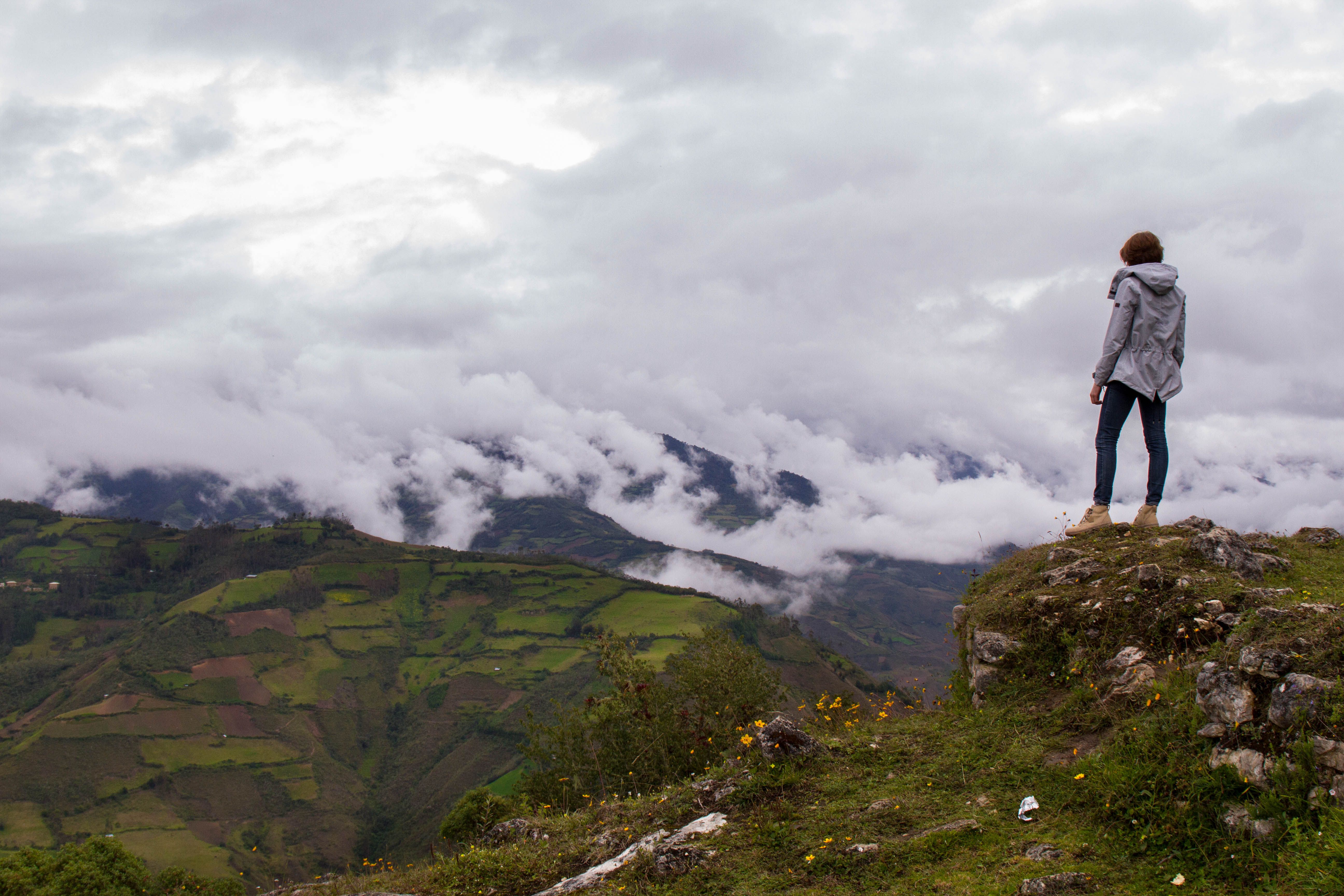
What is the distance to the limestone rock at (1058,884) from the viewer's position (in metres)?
6.38

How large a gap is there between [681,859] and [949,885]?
299 centimetres

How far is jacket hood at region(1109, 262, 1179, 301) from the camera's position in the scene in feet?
37.0

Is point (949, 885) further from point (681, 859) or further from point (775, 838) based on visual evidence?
point (681, 859)

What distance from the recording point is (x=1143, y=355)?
11.5 meters

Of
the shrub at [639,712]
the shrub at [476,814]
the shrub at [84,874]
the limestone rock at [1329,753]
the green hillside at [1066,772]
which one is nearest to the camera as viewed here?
the limestone rock at [1329,753]

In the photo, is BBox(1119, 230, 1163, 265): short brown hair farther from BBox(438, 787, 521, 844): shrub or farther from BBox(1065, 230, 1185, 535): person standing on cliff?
BBox(438, 787, 521, 844): shrub

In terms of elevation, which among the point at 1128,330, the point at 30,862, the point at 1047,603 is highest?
the point at 1128,330

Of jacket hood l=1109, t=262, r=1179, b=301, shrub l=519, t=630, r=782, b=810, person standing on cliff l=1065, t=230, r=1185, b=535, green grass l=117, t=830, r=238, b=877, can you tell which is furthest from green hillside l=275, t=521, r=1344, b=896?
green grass l=117, t=830, r=238, b=877

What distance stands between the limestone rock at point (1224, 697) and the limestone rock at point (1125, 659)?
167 cm

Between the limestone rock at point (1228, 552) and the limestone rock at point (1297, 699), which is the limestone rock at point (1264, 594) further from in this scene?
the limestone rock at point (1297, 699)

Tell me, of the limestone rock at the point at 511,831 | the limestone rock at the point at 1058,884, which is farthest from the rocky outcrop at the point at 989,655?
the limestone rock at the point at 511,831

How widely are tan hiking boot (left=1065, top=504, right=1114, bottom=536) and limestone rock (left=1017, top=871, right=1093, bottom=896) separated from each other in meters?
7.66

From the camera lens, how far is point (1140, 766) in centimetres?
735

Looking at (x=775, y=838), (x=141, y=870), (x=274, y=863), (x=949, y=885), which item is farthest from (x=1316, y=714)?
(x=274, y=863)
